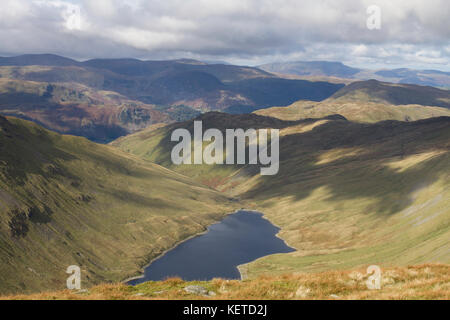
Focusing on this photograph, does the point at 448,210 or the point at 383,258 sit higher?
the point at 448,210

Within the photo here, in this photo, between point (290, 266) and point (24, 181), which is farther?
point (24, 181)

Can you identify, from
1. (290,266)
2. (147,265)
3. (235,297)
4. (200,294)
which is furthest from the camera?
(147,265)

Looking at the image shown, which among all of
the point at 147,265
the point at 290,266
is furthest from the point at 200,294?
the point at 147,265
